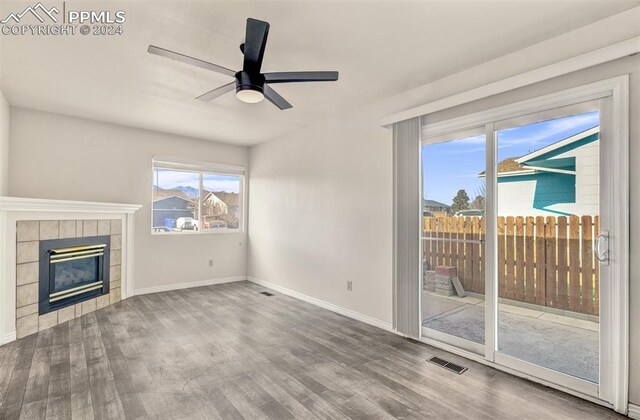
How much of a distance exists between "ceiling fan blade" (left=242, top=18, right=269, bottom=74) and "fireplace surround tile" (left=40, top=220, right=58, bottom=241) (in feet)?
10.6

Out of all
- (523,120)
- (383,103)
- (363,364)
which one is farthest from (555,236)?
(383,103)

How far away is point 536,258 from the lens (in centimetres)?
253

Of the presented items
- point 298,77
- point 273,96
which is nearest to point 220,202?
point 273,96

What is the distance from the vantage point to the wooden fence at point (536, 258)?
2.27 metres

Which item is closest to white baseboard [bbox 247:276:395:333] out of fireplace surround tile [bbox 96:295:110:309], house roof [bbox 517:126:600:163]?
house roof [bbox 517:126:600:163]

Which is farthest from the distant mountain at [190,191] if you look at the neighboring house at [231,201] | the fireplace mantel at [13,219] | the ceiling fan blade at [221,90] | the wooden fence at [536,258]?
the wooden fence at [536,258]

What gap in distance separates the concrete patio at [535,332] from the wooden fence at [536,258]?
0.11 m

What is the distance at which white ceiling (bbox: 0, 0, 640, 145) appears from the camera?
203 centimetres

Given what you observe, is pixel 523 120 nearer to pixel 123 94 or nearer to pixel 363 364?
pixel 363 364

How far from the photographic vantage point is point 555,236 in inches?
95.5

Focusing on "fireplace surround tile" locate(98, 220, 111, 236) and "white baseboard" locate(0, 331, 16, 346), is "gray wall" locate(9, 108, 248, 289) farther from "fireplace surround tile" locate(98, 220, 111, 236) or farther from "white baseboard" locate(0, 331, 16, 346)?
"white baseboard" locate(0, 331, 16, 346)

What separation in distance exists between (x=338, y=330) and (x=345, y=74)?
273 centimetres

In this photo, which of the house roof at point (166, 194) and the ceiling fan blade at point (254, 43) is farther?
the house roof at point (166, 194)

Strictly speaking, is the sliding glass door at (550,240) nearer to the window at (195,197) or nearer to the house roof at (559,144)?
the house roof at (559,144)
